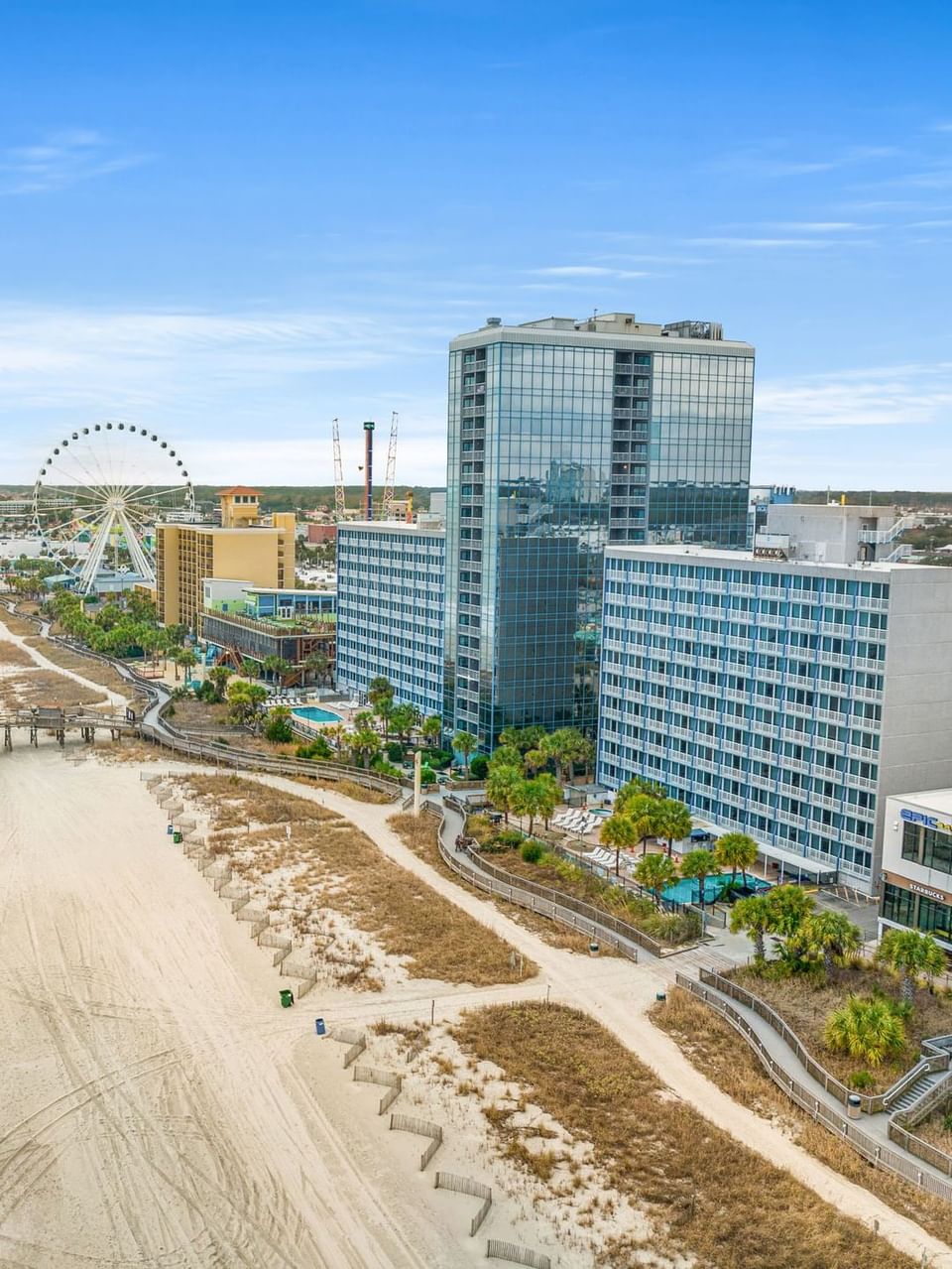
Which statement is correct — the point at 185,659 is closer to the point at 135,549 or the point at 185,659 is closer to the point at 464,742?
the point at 464,742

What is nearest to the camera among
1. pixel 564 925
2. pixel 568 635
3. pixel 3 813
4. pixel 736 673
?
pixel 564 925

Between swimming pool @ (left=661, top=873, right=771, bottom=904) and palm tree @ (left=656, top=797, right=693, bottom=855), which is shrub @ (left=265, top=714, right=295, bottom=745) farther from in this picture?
swimming pool @ (left=661, top=873, right=771, bottom=904)

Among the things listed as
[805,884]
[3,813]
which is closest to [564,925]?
[805,884]

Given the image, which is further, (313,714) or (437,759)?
(313,714)

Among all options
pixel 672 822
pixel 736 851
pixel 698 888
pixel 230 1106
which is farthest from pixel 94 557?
pixel 230 1106

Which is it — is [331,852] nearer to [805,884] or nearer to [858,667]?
[805,884]

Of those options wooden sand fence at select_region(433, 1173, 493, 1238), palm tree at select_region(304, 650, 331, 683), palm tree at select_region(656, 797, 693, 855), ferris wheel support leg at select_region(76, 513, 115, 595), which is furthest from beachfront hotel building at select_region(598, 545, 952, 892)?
ferris wheel support leg at select_region(76, 513, 115, 595)
